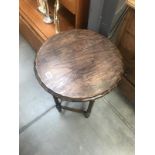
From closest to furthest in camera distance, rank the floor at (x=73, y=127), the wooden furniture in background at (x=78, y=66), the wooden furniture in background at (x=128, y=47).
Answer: the wooden furniture in background at (x=78, y=66) → the wooden furniture in background at (x=128, y=47) → the floor at (x=73, y=127)

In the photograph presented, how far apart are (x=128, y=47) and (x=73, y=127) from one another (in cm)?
57

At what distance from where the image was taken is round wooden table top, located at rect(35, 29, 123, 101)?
0.75 metres

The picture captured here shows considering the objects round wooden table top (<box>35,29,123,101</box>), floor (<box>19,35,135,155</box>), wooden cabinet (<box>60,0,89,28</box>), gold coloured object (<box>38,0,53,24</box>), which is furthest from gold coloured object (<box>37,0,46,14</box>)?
floor (<box>19,35,135,155</box>)

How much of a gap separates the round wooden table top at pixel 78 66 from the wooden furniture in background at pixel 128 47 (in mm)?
128

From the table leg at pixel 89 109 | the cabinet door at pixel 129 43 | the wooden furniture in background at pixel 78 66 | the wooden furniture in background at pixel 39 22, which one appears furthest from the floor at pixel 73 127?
the wooden furniture in background at pixel 78 66

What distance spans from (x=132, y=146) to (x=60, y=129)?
43cm

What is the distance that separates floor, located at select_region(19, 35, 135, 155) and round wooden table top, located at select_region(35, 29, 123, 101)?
A: 18.5 inches

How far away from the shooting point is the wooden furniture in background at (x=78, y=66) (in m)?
0.75

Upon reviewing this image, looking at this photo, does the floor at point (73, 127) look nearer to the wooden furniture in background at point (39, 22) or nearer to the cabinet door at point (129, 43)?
the cabinet door at point (129, 43)

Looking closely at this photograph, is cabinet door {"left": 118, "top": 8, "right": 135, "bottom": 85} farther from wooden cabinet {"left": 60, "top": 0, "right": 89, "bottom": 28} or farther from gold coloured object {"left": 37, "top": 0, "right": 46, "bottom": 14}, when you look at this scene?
gold coloured object {"left": 37, "top": 0, "right": 46, "bottom": 14}

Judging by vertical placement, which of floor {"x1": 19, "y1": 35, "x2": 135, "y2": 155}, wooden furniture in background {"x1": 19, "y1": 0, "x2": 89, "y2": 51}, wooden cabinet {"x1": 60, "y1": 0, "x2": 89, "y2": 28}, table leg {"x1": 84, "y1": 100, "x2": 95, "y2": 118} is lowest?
floor {"x1": 19, "y1": 35, "x2": 135, "y2": 155}

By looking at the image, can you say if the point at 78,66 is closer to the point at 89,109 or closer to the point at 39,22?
the point at 89,109
